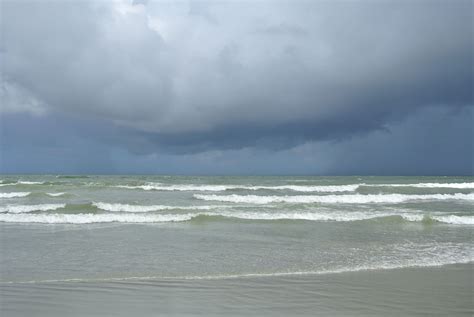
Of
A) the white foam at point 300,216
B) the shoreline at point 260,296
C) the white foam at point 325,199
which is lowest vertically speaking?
the shoreline at point 260,296

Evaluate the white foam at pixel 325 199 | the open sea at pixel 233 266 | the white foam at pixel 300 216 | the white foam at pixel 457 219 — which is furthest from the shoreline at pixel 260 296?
the white foam at pixel 325 199

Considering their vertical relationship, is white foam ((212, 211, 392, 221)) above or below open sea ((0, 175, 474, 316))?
above

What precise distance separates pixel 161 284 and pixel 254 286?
1619mm

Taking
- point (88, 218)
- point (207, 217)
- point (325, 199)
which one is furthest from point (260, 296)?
point (325, 199)

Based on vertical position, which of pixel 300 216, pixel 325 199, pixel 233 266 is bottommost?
pixel 233 266

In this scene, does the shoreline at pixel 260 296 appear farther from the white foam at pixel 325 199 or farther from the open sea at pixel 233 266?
the white foam at pixel 325 199

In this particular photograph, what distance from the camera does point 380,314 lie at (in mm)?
5090

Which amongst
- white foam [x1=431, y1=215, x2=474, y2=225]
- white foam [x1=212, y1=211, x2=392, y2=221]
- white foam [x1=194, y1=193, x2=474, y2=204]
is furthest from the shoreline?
white foam [x1=194, y1=193, x2=474, y2=204]

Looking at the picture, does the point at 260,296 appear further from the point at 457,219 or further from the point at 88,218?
the point at 457,219

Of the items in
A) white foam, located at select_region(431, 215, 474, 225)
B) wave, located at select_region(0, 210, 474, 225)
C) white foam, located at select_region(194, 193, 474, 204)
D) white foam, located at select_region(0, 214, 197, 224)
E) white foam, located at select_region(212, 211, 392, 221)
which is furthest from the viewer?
white foam, located at select_region(194, 193, 474, 204)

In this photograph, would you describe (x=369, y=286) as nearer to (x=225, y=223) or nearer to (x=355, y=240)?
(x=355, y=240)

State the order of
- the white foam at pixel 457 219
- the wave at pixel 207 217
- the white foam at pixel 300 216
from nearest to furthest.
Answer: the wave at pixel 207 217
the white foam at pixel 457 219
the white foam at pixel 300 216

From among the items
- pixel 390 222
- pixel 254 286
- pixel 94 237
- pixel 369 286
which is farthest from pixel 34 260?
pixel 390 222

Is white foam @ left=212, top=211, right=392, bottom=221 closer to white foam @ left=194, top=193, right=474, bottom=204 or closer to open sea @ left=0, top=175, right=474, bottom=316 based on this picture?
open sea @ left=0, top=175, right=474, bottom=316
